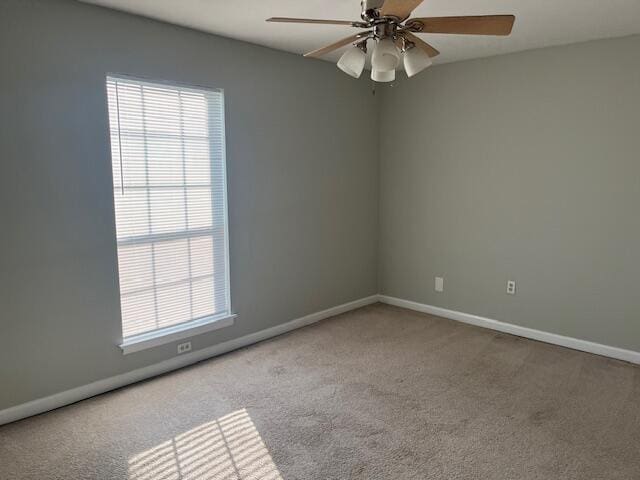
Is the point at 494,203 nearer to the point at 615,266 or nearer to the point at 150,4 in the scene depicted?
the point at 615,266

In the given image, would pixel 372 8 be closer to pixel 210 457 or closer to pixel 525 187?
pixel 210 457

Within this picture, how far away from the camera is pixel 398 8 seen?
177cm

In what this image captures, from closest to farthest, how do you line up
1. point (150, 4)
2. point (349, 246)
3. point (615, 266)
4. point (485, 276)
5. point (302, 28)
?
point (150, 4), point (302, 28), point (615, 266), point (485, 276), point (349, 246)

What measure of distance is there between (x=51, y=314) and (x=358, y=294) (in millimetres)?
2831

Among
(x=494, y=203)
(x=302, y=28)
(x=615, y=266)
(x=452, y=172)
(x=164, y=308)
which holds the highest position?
(x=302, y=28)

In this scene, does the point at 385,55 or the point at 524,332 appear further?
the point at 524,332

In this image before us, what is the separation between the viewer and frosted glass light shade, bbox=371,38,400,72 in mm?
2019

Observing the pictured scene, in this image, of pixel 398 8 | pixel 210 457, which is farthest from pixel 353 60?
pixel 210 457

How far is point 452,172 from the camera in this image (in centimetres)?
418

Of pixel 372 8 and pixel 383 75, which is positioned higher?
pixel 372 8

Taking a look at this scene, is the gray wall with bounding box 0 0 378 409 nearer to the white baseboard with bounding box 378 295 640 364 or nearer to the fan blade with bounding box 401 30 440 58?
the white baseboard with bounding box 378 295 640 364

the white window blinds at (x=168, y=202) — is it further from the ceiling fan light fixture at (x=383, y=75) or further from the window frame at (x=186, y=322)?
the ceiling fan light fixture at (x=383, y=75)

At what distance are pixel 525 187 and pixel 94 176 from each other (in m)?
3.21

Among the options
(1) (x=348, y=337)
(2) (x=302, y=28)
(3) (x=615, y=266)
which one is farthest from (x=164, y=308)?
(3) (x=615, y=266)
